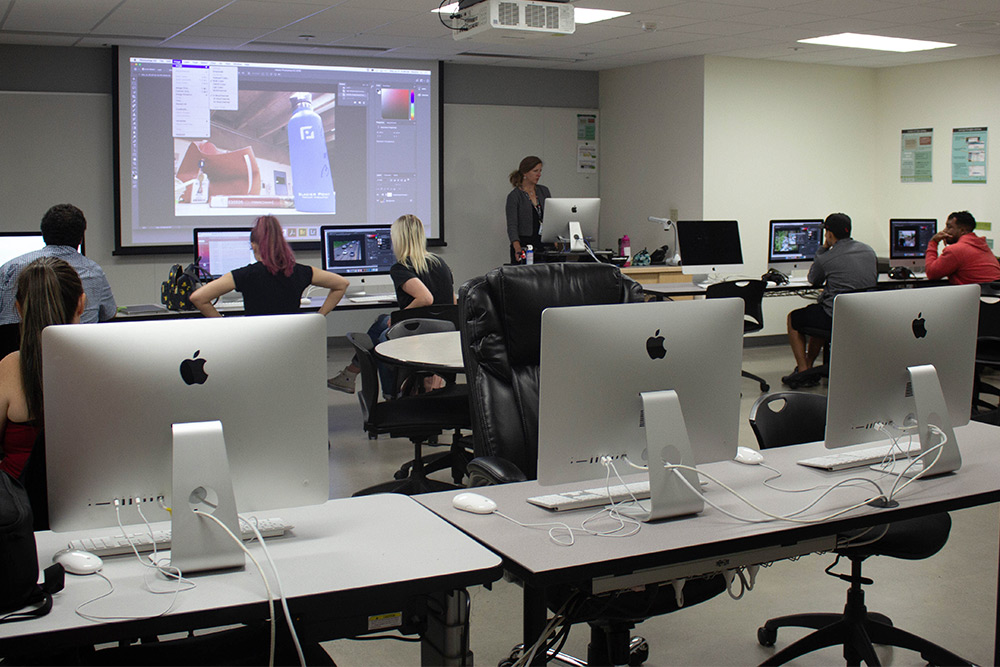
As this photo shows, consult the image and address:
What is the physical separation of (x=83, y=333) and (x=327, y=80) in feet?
22.9

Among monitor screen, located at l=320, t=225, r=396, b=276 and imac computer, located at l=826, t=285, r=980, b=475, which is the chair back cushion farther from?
monitor screen, located at l=320, t=225, r=396, b=276

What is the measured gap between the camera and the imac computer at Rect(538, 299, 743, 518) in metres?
2.00

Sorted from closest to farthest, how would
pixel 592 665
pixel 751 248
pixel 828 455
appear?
1. pixel 592 665
2. pixel 828 455
3. pixel 751 248

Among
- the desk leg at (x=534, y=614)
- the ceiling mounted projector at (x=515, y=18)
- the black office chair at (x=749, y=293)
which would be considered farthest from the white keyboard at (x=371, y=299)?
the desk leg at (x=534, y=614)

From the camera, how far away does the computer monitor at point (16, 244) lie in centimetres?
517

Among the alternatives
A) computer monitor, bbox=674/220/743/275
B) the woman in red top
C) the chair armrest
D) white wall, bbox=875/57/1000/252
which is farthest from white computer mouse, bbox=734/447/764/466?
white wall, bbox=875/57/1000/252

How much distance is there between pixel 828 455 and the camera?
2.63 metres

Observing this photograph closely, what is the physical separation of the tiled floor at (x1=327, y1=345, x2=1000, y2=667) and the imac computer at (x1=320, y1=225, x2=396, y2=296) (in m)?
3.63

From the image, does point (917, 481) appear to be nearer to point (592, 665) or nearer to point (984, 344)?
point (592, 665)

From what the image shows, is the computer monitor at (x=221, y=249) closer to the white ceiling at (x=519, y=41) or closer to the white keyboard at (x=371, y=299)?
the white keyboard at (x=371, y=299)

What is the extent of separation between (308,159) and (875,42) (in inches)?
194

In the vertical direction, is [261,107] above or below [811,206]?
above

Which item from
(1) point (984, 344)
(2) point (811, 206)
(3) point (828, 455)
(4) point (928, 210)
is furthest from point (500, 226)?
(3) point (828, 455)

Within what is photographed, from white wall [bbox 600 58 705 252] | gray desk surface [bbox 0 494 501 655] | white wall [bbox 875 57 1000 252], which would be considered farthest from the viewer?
white wall [bbox 600 58 705 252]
